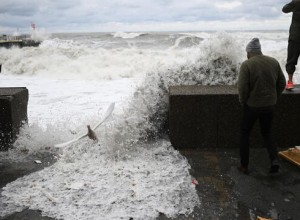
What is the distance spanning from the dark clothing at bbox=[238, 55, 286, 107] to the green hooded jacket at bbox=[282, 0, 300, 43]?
1.92 metres

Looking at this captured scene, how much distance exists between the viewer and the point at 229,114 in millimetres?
5367

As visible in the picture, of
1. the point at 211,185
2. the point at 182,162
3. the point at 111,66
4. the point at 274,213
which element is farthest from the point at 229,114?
the point at 111,66

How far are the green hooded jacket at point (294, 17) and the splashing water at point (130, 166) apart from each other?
1.16 metres

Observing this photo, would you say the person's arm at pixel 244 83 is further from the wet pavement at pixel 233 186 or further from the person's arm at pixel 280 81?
the wet pavement at pixel 233 186

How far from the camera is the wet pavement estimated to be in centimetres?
365

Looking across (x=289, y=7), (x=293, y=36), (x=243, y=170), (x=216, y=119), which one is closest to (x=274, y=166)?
(x=243, y=170)

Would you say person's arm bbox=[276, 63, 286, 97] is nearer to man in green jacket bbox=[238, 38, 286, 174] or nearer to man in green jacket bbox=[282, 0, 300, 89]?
man in green jacket bbox=[238, 38, 286, 174]

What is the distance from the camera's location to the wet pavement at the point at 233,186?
3652 millimetres

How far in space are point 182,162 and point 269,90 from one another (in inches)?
65.1

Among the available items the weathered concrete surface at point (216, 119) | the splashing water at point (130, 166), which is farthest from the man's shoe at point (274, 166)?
the splashing water at point (130, 166)

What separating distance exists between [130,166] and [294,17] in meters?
3.92

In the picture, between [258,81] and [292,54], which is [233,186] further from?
[292,54]

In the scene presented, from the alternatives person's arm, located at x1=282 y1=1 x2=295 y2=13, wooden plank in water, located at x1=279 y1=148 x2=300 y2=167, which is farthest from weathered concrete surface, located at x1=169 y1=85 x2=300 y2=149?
person's arm, located at x1=282 y1=1 x2=295 y2=13

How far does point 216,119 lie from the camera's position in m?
5.40
